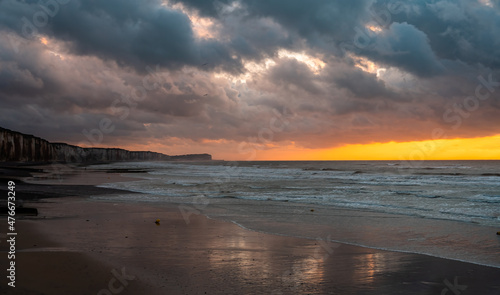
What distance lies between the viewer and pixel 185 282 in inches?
229

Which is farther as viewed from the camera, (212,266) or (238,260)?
(238,260)

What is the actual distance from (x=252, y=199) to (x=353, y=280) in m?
14.5

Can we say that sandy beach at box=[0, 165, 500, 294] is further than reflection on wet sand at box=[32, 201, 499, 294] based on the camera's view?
No

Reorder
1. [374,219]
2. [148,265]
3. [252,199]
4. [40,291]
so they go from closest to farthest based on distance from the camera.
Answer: [40,291], [148,265], [374,219], [252,199]

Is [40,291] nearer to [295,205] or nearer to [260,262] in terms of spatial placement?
[260,262]

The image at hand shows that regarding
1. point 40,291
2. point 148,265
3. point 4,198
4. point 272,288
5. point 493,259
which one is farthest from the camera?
point 4,198

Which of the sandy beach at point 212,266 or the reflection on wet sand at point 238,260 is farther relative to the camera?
the reflection on wet sand at point 238,260

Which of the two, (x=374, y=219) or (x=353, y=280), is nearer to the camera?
(x=353, y=280)

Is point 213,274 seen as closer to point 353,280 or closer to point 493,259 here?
point 353,280

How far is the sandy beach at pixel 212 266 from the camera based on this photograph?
568 centimetres

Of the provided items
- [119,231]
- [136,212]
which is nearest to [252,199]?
[136,212]

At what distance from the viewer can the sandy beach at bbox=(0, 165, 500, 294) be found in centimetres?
568

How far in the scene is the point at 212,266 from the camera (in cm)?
679

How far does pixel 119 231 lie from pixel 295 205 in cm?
986
